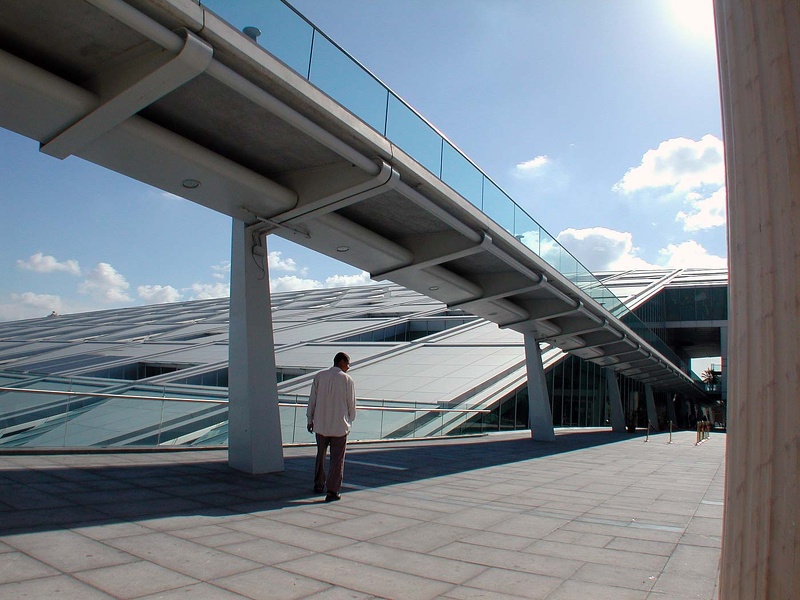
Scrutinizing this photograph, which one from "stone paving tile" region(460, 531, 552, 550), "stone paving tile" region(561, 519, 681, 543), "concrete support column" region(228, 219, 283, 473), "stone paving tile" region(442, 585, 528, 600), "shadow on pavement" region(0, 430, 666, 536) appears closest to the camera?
"stone paving tile" region(442, 585, 528, 600)

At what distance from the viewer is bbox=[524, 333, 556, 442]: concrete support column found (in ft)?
61.3

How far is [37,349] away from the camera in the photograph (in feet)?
117

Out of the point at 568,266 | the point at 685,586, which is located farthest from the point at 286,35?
the point at 568,266

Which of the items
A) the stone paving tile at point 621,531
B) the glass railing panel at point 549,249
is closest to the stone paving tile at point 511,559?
the stone paving tile at point 621,531

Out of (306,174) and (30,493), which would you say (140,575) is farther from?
(306,174)

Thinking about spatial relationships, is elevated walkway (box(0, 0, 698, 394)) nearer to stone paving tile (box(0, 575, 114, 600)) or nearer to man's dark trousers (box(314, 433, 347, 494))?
man's dark trousers (box(314, 433, 347, 494))

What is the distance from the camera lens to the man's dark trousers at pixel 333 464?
20.8ft

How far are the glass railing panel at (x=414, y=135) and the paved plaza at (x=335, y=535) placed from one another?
16.0 feet

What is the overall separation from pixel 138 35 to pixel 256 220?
373 centimetres

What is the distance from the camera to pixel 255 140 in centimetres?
721

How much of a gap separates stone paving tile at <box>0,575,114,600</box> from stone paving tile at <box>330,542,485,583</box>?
5.49 ft

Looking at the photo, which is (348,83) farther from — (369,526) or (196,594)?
(196,594)

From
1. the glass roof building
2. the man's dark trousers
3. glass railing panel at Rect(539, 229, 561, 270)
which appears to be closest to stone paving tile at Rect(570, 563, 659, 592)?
the man's dark trousers

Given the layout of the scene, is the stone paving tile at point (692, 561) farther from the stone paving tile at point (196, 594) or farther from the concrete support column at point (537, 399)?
the concrete support column at point (537, 399)
